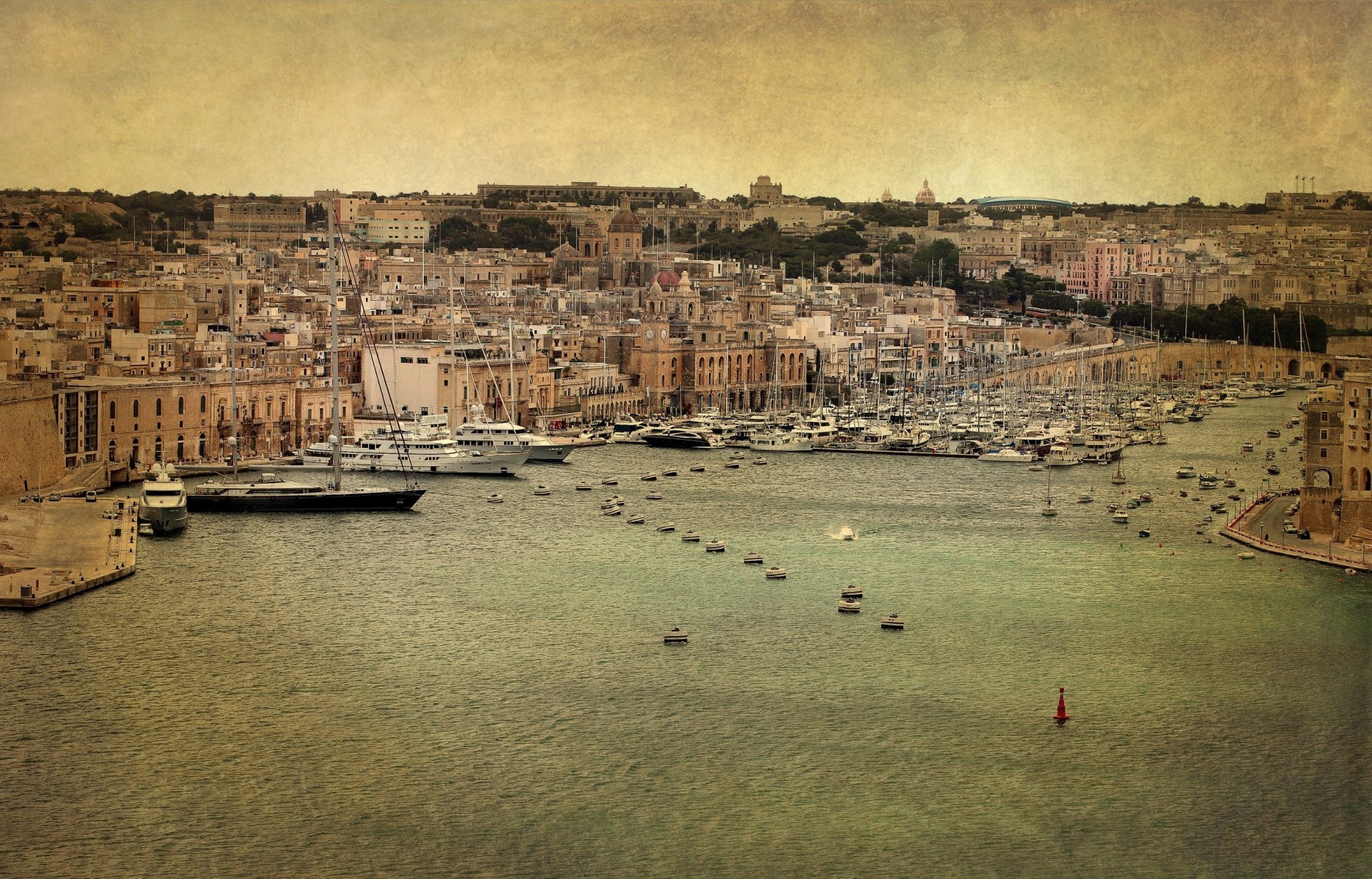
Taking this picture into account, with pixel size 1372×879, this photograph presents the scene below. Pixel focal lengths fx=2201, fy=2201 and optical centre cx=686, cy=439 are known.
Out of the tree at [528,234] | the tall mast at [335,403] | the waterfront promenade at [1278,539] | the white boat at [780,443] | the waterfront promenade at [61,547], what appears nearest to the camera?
the waterfront promenade at [61,547]

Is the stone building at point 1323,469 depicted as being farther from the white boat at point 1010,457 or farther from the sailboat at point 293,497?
the sailboat at point 293,497

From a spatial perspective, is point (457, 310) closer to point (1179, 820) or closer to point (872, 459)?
point (872, 459)

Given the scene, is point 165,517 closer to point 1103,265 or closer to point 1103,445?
point 1103,445

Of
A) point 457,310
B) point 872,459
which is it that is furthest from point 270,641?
point 457,310

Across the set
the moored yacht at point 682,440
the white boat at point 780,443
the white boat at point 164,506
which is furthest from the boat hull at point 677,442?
the white boat at point 164,506

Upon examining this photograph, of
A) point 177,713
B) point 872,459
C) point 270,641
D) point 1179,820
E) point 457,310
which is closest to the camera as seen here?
point 1179,820

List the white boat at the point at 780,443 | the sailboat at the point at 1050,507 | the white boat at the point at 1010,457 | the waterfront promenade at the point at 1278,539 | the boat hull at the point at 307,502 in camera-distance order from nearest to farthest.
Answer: the waterfront promenade at the point at 1278,539, the boat hull at the point at 307,502, the sailboat at the point at 1050,507, the white boat at the point at 1010,457, the white boat at the point at 780,443

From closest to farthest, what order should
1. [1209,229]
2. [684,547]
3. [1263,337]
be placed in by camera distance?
[684,547], [1263,337], [1209,229]
